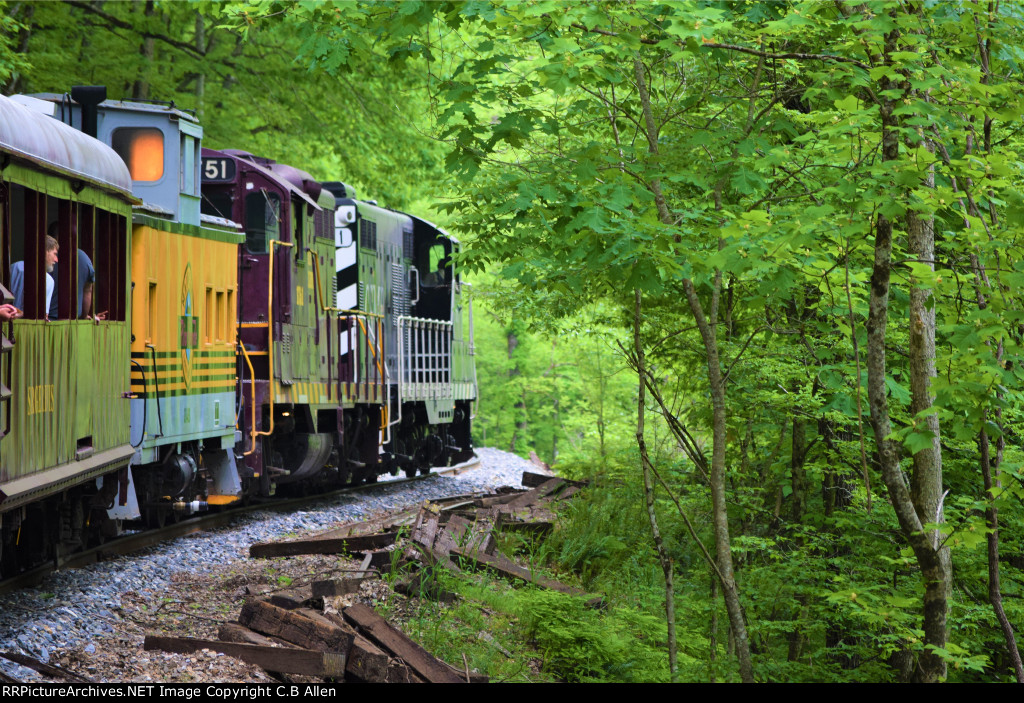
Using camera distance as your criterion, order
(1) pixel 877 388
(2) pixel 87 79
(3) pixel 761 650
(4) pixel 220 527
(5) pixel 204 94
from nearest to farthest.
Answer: (1) pixel 877 388, (3) pixel 761 650, (4) pixel 220 527, (2) pixel 87 79, (5) pixel 204 94

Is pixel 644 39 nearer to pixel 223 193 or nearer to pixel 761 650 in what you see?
pixel 761 650

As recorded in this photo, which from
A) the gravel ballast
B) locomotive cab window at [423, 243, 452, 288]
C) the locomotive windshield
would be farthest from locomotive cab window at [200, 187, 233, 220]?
locomotive cab window at [423, 243, 452, 288]

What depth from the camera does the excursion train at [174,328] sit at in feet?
22.3

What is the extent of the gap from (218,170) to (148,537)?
480 centimetres

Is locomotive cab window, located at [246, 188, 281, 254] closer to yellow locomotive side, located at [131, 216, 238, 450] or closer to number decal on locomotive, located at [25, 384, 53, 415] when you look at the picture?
yellow locomotive side, located at [131, 216, 238, 450]

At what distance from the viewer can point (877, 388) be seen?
5246 millimetres

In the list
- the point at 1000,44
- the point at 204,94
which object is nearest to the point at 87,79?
the point at 204,94

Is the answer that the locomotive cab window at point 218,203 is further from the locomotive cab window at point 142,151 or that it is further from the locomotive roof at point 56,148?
the locomotive roof at point 56,148

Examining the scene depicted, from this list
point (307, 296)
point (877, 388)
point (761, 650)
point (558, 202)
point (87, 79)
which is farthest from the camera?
point (87, 79)

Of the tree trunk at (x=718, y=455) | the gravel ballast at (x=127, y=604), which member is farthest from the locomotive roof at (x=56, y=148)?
the tree trunk at (x=718, y=455)

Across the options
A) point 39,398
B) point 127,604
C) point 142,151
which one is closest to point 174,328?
point 142,151

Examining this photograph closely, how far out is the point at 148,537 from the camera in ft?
34.7

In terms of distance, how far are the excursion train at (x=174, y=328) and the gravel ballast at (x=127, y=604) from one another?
1.38ft

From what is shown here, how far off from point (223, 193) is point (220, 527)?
4115 millimetres
